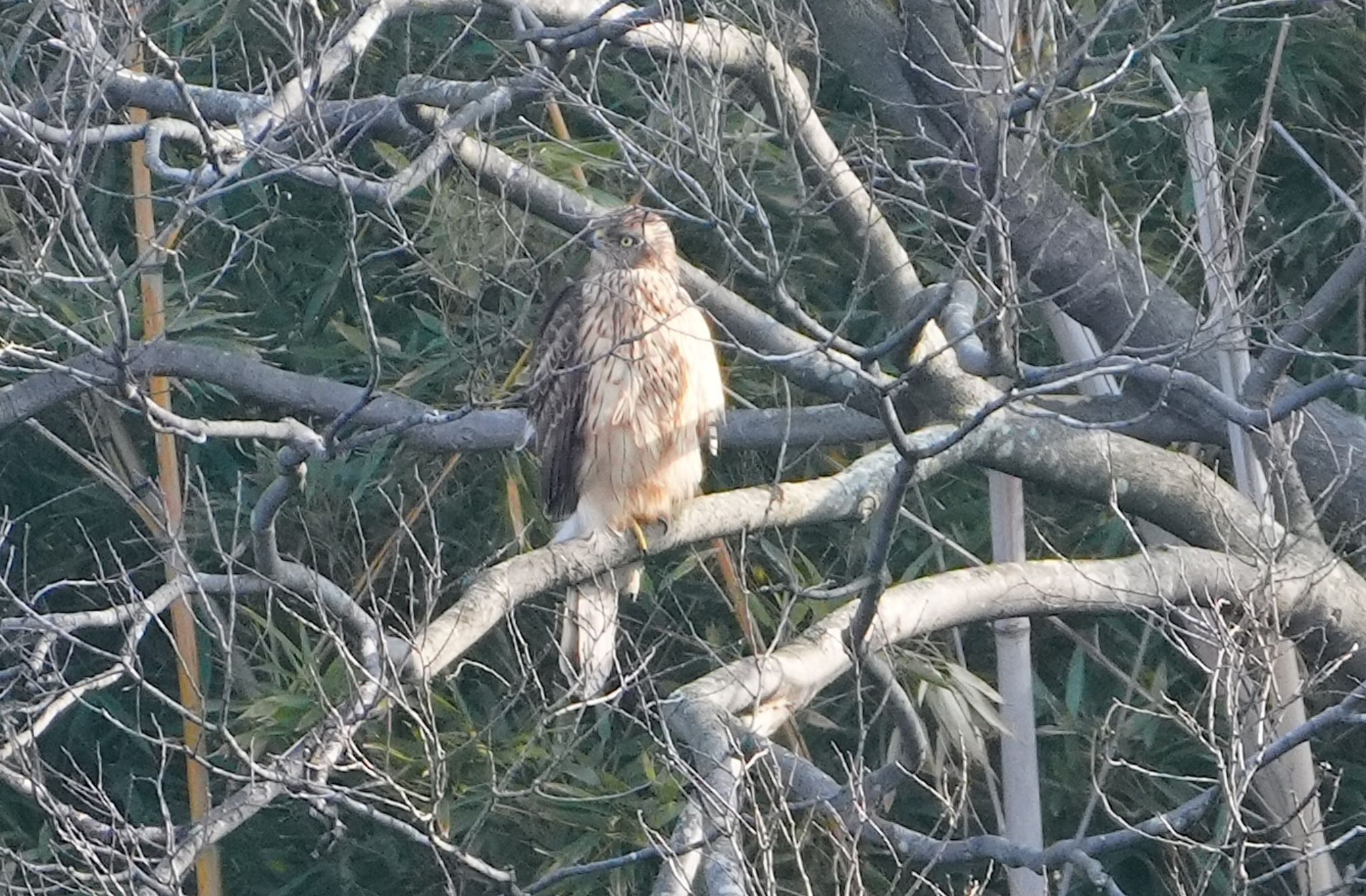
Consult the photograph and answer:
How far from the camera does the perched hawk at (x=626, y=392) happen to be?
127 inches

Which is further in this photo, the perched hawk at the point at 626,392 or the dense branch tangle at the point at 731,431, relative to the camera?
the perched hawk at the point at 626,392

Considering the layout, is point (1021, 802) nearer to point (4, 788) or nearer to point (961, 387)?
point (961, 387)

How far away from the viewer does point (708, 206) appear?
2.19 metres

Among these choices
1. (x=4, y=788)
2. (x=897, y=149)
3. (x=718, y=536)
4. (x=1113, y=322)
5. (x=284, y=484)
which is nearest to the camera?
(x=284, y=484)

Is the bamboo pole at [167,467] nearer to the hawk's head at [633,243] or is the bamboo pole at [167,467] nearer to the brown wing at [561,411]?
the brown wing at [561,411]

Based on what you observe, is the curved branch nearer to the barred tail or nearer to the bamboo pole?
the bamboo pole

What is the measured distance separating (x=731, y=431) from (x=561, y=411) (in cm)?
29

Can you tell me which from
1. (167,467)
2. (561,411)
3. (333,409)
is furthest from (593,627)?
(167,467)

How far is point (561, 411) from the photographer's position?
3328mm

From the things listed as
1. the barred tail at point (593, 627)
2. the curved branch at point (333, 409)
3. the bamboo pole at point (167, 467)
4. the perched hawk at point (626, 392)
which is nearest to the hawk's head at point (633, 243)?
the perched hawk at point (626, 392)

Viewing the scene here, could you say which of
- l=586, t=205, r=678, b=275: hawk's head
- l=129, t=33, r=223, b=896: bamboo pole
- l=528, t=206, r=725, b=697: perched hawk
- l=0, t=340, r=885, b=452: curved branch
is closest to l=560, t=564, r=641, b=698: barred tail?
l=528, t=206, r=725, b=697: perched hawk

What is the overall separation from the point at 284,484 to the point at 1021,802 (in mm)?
1709

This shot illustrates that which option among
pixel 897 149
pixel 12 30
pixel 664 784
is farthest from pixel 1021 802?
pixel 12 30

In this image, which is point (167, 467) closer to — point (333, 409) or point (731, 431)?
point (333, 409)
